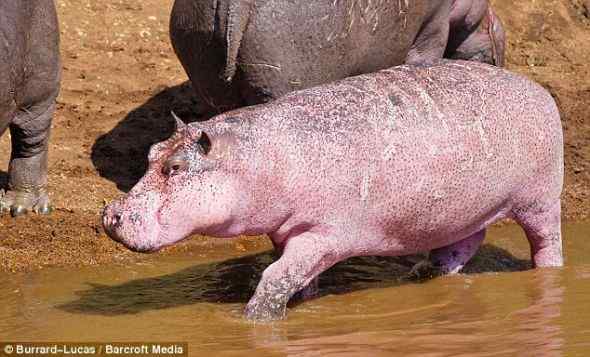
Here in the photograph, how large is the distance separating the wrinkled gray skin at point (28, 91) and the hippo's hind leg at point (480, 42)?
2490 millimetres

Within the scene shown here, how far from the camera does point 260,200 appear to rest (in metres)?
5.48

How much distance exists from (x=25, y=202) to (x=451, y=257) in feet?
7.94

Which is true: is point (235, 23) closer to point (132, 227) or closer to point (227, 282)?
point (227, 282)

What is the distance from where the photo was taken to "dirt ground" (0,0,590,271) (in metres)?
7.00

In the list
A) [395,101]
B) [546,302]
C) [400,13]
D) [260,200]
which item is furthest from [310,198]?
[400,13]

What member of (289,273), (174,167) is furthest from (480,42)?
(174,167)

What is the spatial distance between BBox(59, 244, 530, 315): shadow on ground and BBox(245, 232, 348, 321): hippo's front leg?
45cm

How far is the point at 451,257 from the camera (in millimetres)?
6461

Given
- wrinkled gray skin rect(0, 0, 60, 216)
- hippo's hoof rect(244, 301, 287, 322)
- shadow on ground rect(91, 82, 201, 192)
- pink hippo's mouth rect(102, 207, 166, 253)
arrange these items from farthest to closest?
1. shadow on ground rect(91, 82, 201, 192)
2. wrinkled gray skin rect(0, 0, 60, 216)
3. hippo's hoof rect(244, 301, 287, 322)
4. pink hippo's mouth rect(102, 207, 166, 253)

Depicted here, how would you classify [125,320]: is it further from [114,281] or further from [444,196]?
[444,196]

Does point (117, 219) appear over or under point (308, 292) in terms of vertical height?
over

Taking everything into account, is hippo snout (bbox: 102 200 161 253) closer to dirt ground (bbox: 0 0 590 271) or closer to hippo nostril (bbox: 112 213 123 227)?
hippo nostril (bbox: 112 213 123 227)

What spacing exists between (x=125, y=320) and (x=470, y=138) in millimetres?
1711

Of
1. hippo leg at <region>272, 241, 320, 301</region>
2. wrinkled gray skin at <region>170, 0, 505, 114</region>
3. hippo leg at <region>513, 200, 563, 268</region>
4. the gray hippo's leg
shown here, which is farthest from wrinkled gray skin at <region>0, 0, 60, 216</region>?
hippo leg at <region>513, 200, 563, 268</region>
